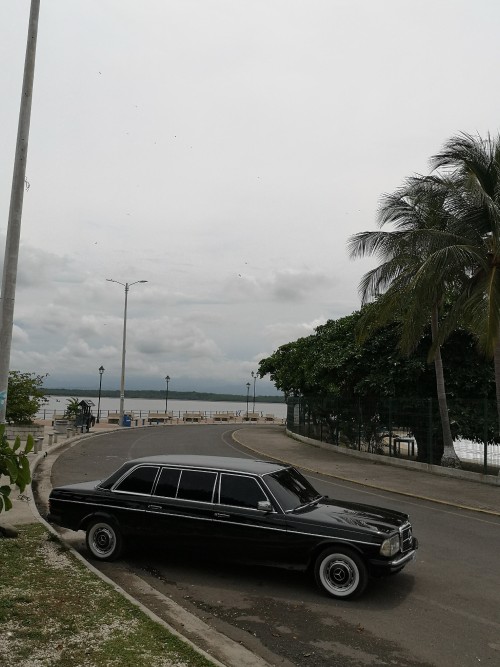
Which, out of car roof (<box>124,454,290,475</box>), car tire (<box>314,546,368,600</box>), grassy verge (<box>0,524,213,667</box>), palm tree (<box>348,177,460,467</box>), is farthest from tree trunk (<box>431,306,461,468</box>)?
grassy verge (<box>0,524,213,667</box>)

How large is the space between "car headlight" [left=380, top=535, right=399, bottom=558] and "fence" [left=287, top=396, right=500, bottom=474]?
43.5ft

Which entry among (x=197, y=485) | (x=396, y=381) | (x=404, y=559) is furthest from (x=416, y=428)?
(x=197, y=485)

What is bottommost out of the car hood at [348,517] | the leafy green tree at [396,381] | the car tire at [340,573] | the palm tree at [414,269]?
the car tire at [340,573]

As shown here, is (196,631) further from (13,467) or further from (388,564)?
(13,467)

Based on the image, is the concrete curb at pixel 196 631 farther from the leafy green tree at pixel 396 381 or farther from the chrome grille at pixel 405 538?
the leafy green tree at pixel 396 381

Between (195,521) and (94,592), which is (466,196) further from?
(94,592)

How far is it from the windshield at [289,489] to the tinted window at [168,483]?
132 cm

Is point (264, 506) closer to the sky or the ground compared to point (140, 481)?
closer to the ground

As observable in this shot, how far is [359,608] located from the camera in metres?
7.25

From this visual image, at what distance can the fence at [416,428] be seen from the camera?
66.7 ft

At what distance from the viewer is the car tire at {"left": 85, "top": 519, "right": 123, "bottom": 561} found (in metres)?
8.80

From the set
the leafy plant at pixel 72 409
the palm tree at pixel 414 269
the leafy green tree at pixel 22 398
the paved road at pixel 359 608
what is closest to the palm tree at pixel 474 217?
the palm tree at pixel 414 269

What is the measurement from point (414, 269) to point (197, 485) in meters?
15.8

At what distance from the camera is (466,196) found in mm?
19812
